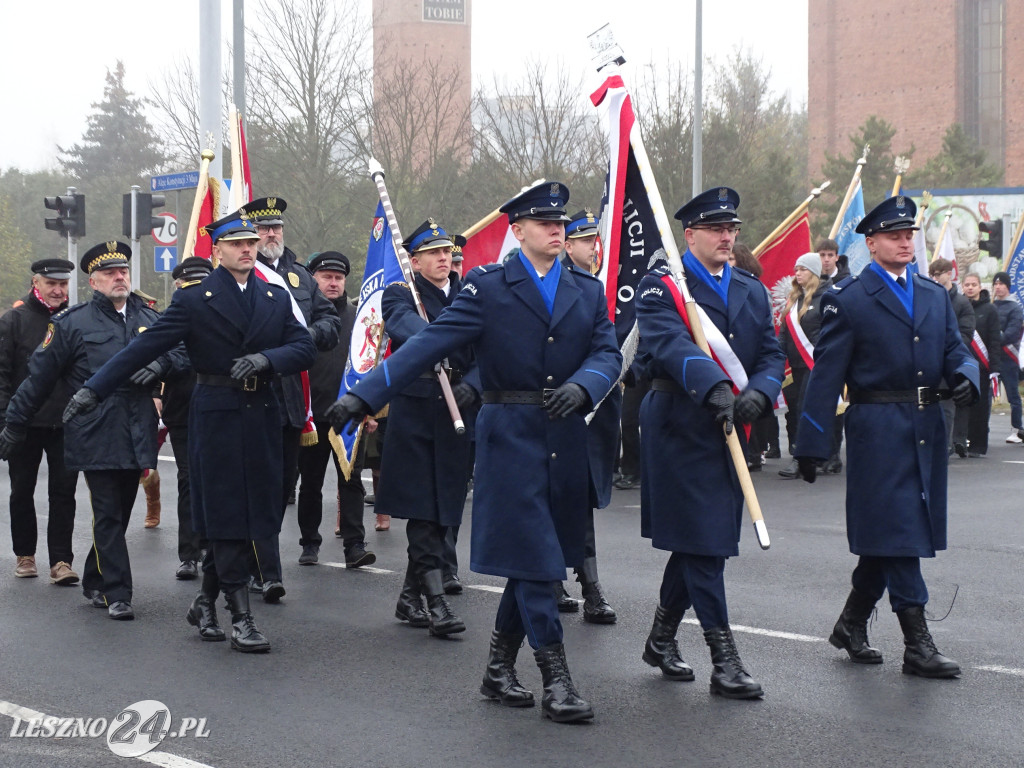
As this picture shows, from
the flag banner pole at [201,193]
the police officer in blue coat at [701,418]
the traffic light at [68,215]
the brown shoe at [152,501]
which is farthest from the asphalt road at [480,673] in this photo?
the traffic light at [68,215]

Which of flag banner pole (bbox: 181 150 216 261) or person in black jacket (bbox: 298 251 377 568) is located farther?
flag banner pole (bbox: 181 150 216 261)

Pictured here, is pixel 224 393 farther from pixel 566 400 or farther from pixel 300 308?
pixel 566 400

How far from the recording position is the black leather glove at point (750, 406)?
585cm

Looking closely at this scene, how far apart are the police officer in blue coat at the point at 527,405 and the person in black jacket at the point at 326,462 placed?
10.6 ft

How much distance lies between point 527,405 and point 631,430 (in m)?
7.52

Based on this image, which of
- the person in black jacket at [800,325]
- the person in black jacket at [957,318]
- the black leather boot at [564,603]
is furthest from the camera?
the person in black jacket at [800,325]

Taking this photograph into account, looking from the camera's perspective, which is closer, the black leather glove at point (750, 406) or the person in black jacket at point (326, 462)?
the black leather glove at point (750, 406)

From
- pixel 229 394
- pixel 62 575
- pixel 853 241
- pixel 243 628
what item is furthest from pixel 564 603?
pixel 853 241

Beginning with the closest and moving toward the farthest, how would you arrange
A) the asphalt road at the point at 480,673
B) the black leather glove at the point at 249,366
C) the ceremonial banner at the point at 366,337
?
the asphalt road at the point at 480,673 < the black leather glove at the point at 249,366 < the ceremonial banner at the point at 366,337

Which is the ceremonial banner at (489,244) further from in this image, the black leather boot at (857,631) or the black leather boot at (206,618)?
the black leather boot at (857,631)

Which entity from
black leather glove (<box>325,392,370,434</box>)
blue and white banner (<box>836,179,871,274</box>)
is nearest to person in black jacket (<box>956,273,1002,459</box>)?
blue and white banner (<box>836,179,871,274</box>)

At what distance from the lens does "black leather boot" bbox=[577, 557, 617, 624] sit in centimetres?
744

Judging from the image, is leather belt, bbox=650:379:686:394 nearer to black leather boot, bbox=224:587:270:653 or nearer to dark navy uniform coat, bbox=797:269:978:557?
dark navy uniform coat, bbox=797:269:978:557

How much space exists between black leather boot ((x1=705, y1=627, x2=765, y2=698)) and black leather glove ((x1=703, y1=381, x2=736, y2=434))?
0.87 meters
